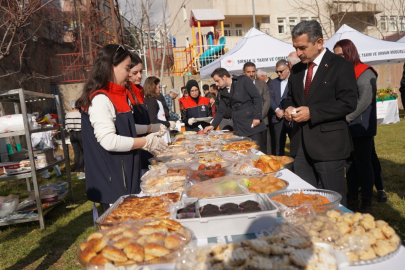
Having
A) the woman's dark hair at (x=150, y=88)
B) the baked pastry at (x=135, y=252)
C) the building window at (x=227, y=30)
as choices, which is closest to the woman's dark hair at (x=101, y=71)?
the baked pastry at (x=135, y=252)

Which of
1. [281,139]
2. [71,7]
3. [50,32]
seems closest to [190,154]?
[281,139]

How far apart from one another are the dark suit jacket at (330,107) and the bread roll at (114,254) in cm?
170

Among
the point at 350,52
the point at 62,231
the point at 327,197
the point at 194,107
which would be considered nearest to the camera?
the point at 327,197

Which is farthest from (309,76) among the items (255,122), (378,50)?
(378,50)

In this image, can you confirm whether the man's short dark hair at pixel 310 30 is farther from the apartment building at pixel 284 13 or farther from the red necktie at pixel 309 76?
the apartment building at pixel 284 13

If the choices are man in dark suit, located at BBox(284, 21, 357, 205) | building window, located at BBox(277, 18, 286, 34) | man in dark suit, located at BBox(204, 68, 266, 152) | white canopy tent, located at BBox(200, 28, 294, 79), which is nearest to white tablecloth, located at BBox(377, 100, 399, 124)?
white canopy tent, located at BBox(200, 28, 294, 79)

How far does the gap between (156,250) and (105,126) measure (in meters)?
1.04

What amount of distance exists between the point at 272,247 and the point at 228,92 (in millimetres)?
4353

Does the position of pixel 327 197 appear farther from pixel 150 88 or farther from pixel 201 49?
pixel 201 49

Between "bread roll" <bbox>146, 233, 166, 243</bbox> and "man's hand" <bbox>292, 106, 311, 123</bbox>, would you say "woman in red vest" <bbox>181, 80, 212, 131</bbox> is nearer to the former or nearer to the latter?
"man's hand" <bbox>292, 106, 311, 123</bbox>

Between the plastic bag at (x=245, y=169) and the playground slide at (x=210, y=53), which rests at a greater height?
the playground slide at (x=210, y=53)

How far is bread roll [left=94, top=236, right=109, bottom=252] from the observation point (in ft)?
3.96

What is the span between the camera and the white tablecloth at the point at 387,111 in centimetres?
1141

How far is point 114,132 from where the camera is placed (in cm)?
202
